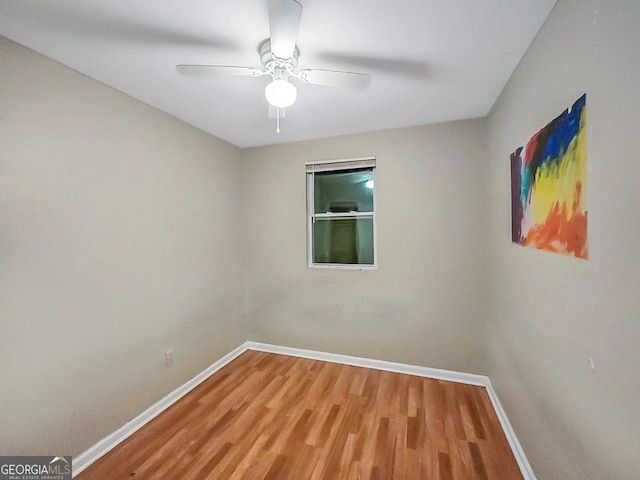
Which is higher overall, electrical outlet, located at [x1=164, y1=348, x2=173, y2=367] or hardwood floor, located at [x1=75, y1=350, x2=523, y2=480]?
electrical outlet, located at [x1=164, y1=348, x2=173, y2=367]

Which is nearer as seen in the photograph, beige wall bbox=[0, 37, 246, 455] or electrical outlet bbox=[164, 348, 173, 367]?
beige wall bbox=[0, 37, 246, 455]

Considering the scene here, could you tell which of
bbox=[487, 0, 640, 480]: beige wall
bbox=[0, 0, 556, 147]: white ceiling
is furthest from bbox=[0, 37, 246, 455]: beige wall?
bbox=[487, 0, 640, 480]: beige wall

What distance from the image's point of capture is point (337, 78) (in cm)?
130

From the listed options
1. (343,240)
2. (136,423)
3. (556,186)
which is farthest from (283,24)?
(136,423)

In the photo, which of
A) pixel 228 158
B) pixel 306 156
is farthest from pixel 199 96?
pixel 306 156

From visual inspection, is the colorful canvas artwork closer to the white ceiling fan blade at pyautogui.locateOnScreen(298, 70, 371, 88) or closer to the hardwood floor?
the white ceiling fan blade at pyautogui.locateOnScreen(298, 70, 371, 88)

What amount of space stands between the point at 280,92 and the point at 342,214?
1.62 metres

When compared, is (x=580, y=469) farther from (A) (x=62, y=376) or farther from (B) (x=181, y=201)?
(B) (x=181, y=201)

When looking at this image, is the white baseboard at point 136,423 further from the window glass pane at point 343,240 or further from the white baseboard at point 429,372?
the window glass pane at point 343,240

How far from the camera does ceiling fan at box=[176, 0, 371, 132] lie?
Answer: 105 cm

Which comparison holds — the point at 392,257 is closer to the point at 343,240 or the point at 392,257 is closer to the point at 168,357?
the point at 343,240

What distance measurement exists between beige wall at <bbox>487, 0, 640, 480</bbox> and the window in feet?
4.35

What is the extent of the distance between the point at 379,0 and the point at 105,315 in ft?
7.59

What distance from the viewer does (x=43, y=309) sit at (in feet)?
4.46
